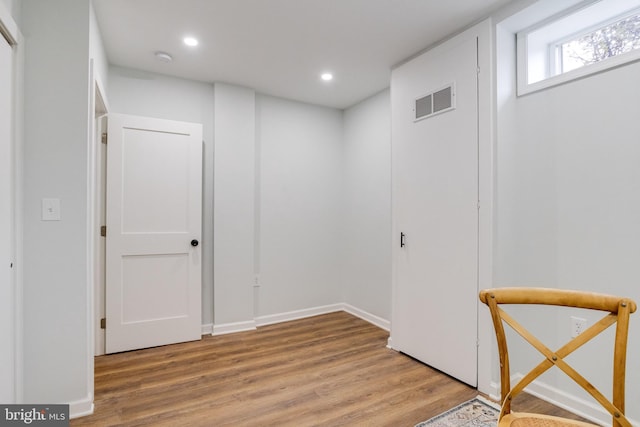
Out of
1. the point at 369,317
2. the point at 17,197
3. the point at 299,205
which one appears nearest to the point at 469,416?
the point at 369,317

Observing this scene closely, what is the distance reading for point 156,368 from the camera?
105 inches

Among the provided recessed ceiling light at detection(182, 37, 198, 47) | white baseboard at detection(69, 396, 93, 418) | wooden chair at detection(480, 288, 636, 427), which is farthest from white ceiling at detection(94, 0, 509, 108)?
white baseboard at detection(69, 396, 93, 418)

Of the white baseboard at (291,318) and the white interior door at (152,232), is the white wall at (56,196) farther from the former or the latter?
the white baseboard at (291,318)

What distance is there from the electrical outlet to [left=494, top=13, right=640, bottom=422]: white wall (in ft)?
0.13

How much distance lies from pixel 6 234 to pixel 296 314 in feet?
9.36

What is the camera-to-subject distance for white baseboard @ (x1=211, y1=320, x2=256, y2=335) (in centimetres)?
341

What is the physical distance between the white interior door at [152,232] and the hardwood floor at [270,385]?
239mm

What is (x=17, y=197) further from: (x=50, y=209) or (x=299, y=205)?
(x=299, y=205)

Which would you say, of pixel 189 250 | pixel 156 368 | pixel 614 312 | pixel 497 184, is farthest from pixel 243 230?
pixel 614 312

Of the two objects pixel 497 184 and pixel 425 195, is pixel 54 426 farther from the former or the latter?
pixel 497 184

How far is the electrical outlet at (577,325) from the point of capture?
6.59 feet

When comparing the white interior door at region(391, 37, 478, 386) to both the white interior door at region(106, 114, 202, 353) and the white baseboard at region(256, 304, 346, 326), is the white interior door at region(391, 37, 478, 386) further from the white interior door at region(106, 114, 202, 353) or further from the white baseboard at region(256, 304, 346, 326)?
the white interior door at region(106, 114, 202, 353)

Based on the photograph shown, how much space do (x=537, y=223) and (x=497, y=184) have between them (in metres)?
0.37

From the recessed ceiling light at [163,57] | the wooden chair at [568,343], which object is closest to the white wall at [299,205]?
the recessed ceiling light at [163,57]
